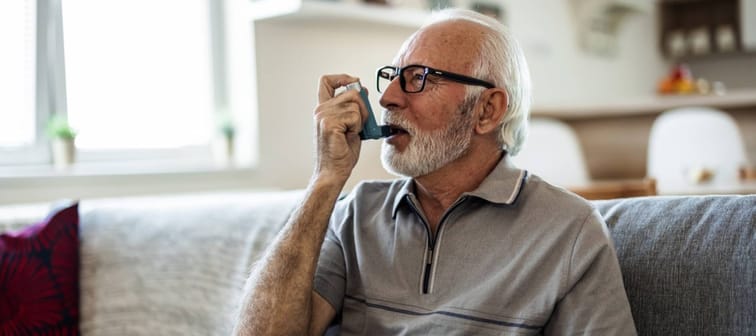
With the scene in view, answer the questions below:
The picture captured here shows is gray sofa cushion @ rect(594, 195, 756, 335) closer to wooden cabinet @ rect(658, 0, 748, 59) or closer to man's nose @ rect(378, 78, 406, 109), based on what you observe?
man's nose @ rect(378, 78, 406, 109)

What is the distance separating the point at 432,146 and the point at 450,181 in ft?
0.26

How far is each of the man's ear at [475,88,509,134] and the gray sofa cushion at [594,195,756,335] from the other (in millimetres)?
277

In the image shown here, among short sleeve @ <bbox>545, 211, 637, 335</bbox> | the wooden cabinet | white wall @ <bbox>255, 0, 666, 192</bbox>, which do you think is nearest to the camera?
short sleeve @ <bbox>545, 211, 637, 335</bbox>

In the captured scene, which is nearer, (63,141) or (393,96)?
(393,96)

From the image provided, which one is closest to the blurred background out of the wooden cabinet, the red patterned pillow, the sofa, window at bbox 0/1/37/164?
window at bbox 0/1/37/164

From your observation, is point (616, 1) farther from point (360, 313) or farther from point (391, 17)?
point (360, 313)

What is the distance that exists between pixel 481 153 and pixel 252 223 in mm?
603

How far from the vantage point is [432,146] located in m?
1.36

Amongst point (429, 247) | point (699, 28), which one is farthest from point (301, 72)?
point (699, 28)

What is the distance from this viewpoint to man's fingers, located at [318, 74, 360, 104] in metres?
1.42

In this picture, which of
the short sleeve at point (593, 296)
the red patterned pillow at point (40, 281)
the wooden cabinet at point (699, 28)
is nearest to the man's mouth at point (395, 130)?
the short sleeve at point (593, 296)

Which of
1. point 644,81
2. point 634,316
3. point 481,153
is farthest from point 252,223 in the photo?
point 644,81

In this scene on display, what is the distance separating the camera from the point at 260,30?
338 centimetres

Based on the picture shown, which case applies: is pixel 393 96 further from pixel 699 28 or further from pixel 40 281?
pixel 699 28
